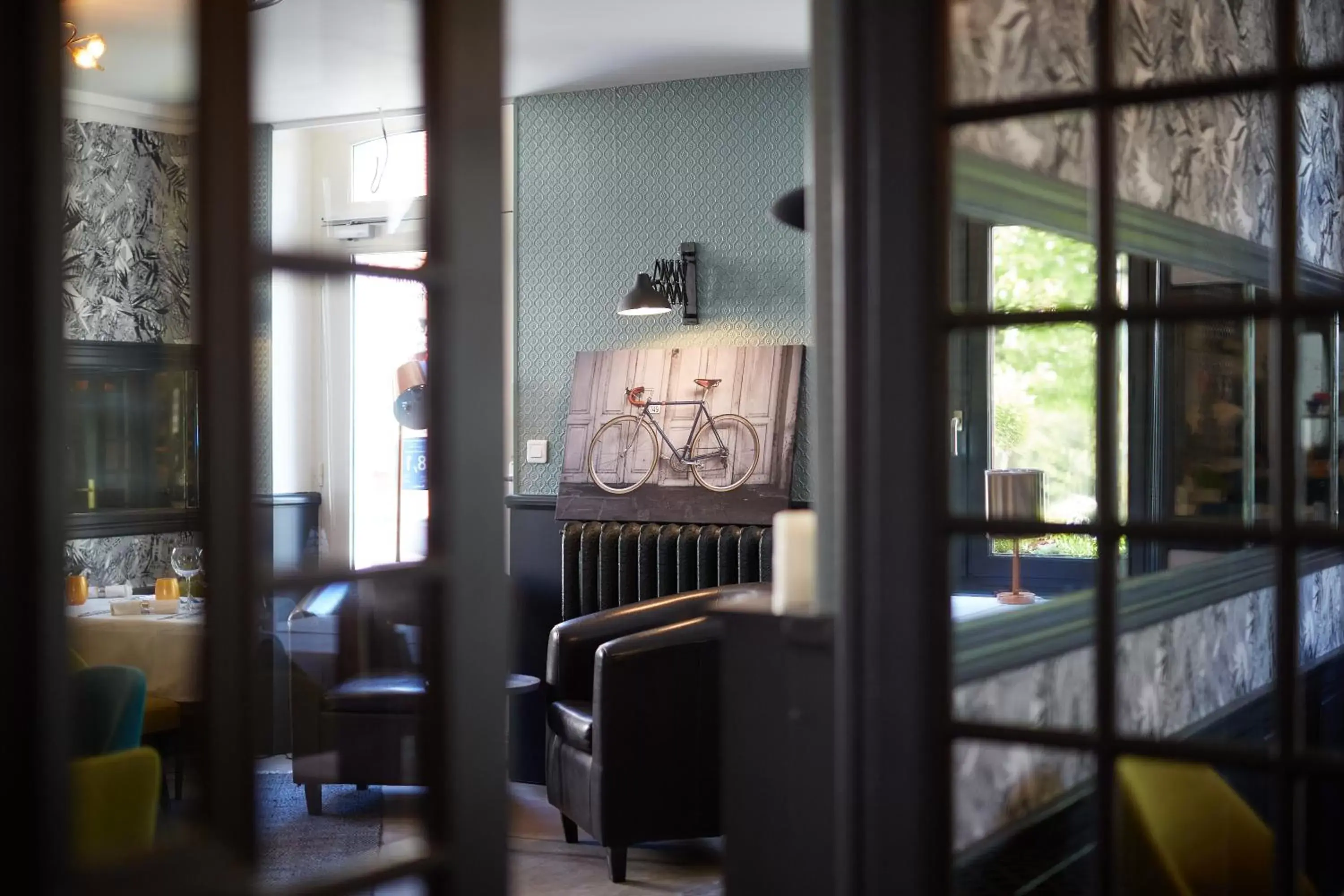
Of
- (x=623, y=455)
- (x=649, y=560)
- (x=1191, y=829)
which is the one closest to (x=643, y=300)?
(x=623, y=455)

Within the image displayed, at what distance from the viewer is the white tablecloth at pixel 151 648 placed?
4.46 meters

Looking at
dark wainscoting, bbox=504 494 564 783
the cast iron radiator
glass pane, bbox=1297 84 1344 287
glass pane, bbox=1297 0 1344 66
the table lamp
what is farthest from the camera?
dark wainscoting, bbox=504 494 564 783

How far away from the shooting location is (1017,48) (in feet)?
6.24

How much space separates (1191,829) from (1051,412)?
2.33 feet

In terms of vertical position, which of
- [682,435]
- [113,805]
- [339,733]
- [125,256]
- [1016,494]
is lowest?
[339,733]

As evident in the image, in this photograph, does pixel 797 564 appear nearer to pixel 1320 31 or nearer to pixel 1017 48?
pixel 1017 48

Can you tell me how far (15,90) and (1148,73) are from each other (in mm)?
1612

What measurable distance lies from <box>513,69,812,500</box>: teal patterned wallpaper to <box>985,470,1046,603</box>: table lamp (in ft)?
11.3

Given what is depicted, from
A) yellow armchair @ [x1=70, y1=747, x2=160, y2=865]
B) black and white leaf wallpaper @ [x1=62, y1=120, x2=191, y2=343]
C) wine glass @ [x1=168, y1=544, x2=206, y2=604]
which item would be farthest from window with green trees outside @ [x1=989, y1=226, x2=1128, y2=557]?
black and white leaf wallpaper @ [x1=62, y1=120, x2=191, y2=343]

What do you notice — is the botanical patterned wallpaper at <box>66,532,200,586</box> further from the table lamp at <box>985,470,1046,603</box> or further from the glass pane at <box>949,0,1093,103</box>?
the glass pane at <box>949,0,1093,103</box>

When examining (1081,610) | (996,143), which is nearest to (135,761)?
(1081,610)

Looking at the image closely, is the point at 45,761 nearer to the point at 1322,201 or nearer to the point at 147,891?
the point at 147,891

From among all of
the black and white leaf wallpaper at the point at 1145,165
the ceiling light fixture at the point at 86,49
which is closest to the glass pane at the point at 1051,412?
the black and white leaf wallpaper at the point at 1145,165

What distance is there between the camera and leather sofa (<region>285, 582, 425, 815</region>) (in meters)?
5.02
